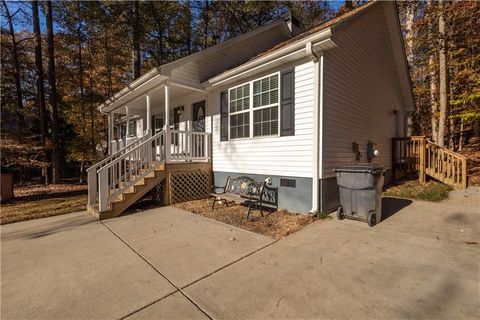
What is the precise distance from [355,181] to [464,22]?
1270cm

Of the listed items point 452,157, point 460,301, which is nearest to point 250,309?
point 460,301

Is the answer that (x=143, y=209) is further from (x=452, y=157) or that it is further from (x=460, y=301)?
(x=452, y=157)

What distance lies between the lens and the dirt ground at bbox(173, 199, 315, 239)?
4631 mm

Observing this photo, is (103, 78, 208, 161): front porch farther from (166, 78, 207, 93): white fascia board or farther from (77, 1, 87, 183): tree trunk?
(77, 1, 87, 183): tree trunk

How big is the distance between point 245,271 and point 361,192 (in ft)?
10.4

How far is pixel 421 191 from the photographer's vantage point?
292 inches

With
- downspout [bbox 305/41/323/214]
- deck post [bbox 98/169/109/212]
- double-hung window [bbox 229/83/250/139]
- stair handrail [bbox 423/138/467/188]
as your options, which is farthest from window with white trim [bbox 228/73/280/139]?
stair handrail [bbox 423/138/467/188]

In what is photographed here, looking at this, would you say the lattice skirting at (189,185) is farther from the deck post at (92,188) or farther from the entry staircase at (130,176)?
the deck post at (92,188)

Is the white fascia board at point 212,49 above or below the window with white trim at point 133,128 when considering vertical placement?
above

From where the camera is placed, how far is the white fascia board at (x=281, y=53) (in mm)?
4906

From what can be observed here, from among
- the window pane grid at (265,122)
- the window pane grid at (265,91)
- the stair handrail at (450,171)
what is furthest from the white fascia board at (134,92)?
the stair handrail at (450,171)

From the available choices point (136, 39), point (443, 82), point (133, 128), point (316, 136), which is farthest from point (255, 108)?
point (136, 39)

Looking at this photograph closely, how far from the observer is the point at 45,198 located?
8.83 metres

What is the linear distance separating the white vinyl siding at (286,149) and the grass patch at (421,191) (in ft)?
12.7
